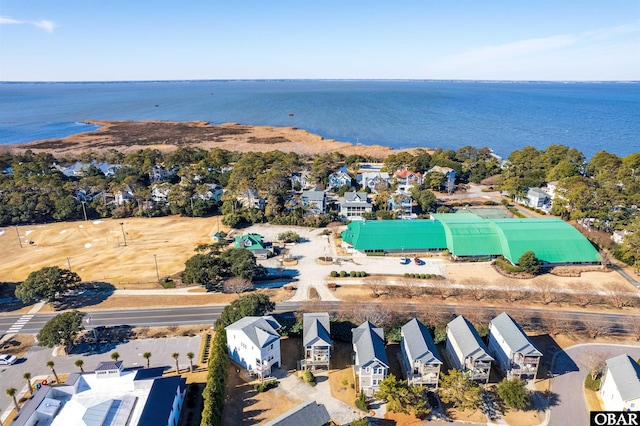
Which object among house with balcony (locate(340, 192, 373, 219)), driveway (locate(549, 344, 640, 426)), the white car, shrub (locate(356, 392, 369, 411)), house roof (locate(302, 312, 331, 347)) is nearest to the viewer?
driveway (locate(549, 344, 640, 426))

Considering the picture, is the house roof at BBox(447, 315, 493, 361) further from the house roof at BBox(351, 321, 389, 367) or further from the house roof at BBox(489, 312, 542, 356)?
the house roof at BBox(351, 321, 389, 367)

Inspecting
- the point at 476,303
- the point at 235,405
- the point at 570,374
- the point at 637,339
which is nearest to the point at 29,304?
the point at 235,405

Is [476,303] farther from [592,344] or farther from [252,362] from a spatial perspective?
[252,362]

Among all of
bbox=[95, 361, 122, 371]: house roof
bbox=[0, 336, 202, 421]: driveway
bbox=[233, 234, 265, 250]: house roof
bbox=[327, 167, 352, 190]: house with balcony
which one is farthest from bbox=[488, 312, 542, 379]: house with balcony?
bbox=[327, 167, 352, 190]: house with balcony

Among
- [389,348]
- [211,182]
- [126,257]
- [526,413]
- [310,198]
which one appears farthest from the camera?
[211,182]

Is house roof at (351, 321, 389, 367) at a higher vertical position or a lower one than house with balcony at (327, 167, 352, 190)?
lower

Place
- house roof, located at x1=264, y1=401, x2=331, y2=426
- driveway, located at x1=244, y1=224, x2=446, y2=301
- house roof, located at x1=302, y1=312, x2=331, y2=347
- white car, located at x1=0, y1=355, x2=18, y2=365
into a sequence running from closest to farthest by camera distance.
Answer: house roof, located at x1=264, y1=401, x2=331, y2=426, house roof, located at x1=302, y1=312, x2=331, y2=347, white car, located at x1=0, y1=355, x2=18, y2=365, driveway, located at x1=244, y1=224, x2=446, y2=301

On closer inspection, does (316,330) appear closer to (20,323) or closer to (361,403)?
(361,403)

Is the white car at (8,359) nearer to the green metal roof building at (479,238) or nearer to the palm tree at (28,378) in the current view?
the palm tree at (28,378)
